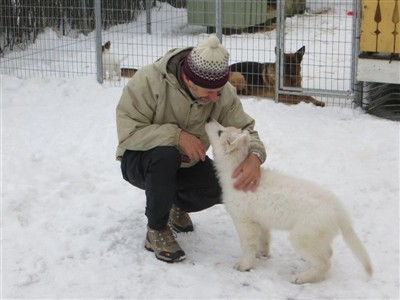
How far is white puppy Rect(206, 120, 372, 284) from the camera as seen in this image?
3.24 meters

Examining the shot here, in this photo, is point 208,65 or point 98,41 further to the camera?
point 98,41

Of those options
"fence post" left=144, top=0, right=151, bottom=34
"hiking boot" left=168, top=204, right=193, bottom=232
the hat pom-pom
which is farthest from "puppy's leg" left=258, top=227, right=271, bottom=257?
"fence post" left=144, top=0, right=151, bottom=34

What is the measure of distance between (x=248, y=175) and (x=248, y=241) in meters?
Answer: 0.38

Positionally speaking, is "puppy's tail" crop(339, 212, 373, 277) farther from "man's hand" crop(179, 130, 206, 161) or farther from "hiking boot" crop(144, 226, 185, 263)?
"hiking boot" crop(144, 226, 185, 263)

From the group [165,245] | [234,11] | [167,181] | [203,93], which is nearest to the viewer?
[203,93]

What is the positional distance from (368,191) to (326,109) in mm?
2300

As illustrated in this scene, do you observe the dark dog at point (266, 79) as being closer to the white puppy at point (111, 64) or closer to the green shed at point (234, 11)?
the white puppy at point (111, 64)

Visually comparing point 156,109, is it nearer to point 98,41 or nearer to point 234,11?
point 98,41

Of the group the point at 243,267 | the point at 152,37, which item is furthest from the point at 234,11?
the point at 243,267

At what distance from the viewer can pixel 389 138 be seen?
5789mm

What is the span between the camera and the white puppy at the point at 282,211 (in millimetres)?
3236

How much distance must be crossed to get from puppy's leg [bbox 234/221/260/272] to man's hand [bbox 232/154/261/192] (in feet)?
0.67

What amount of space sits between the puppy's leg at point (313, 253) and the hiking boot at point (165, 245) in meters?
0.70

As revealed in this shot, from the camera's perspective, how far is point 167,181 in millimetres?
3531
